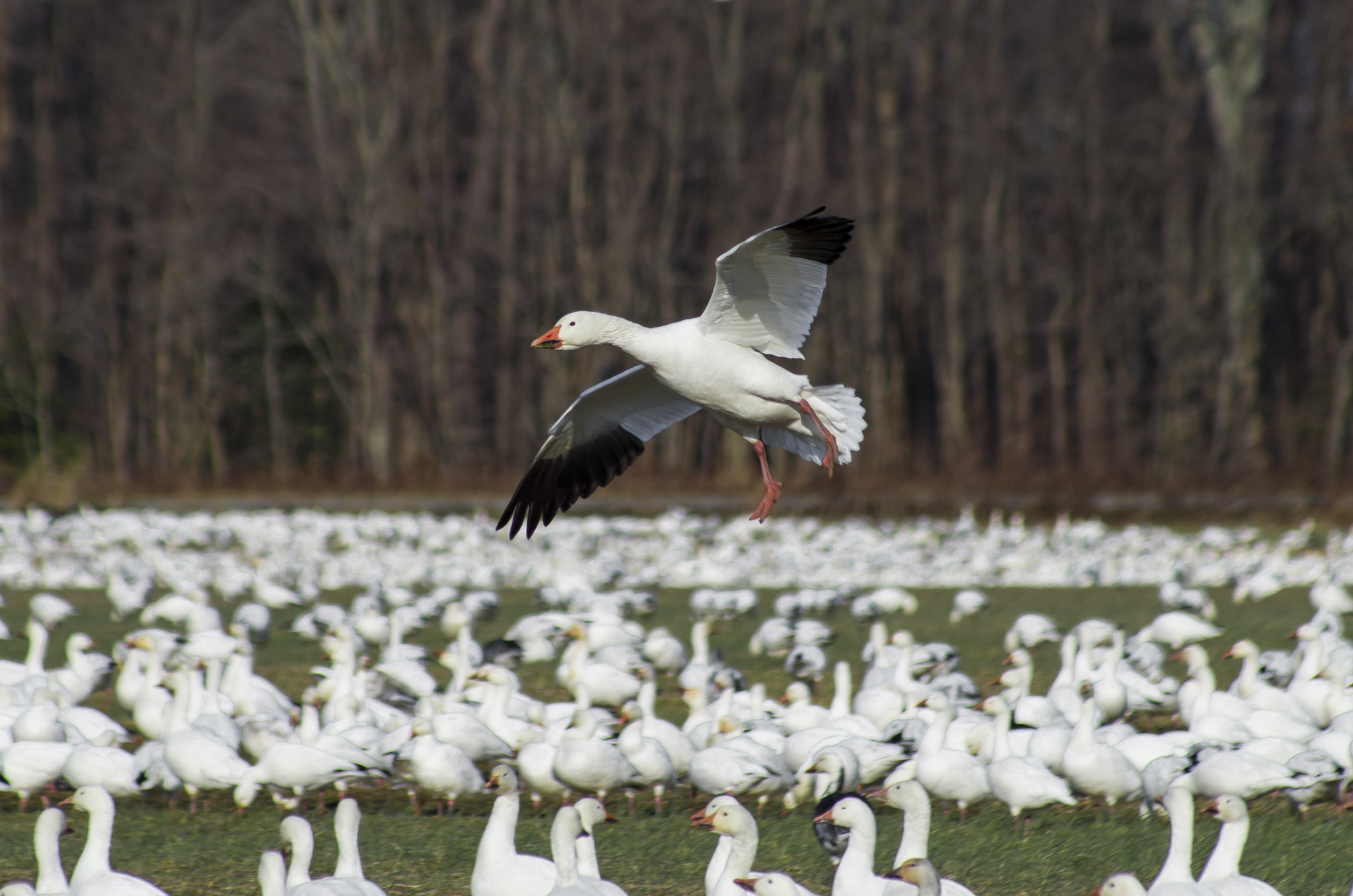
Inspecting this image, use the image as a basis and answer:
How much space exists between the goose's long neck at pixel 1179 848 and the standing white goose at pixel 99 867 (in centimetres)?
322

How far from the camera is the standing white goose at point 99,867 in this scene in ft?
15.6

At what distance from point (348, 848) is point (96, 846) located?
848mm

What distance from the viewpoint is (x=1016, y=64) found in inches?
1167

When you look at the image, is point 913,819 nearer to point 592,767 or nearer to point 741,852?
point 741,852

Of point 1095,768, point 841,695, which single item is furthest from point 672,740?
point 1095,768

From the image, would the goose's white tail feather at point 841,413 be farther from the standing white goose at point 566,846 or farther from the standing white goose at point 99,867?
the standing white goose at point 99,867

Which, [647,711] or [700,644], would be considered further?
[700,644]

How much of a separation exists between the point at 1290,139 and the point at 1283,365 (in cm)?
446

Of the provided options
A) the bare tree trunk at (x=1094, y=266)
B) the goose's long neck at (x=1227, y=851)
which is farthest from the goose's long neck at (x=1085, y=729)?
the bare tree trunk at (x=1094, y=266)

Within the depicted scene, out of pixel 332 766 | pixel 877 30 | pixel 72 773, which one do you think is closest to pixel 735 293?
pixel 332 766

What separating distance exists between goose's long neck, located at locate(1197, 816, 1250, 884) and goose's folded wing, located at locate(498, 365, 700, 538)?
10.6ft

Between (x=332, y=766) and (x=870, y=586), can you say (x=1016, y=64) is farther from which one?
(x=332, y=766)

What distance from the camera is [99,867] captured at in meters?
4.97

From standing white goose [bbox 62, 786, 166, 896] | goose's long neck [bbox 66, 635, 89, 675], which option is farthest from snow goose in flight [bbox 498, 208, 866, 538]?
goose's long neck [bbox 66, 635, 89, 675]
